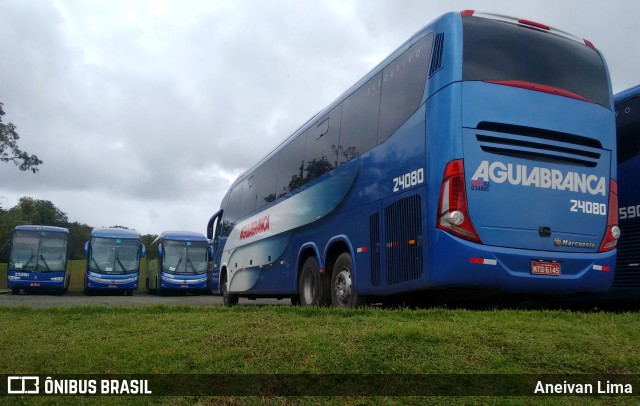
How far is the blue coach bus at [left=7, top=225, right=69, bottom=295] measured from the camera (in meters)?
Answer: 30.0

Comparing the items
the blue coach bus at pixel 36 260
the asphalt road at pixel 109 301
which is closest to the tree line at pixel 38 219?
the blue coach bus at pixel 36 260

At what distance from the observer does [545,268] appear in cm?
715

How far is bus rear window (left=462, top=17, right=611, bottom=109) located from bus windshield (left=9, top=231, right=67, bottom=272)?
28.8 meters

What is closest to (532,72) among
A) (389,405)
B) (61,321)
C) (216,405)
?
(389,405)

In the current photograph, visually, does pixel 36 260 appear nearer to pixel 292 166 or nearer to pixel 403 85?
pixel 292 166

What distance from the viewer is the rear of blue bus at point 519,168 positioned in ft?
22.8

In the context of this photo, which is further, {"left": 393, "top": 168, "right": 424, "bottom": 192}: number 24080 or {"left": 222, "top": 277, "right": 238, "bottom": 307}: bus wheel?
{"left": 222, "top": 277, "right": 238, "bottom": 307}: bus wheel

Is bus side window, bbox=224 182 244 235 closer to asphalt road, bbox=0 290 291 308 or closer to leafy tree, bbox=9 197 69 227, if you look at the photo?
asphalt road, bbox=0 290 291 308

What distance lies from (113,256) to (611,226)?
28.2 meters

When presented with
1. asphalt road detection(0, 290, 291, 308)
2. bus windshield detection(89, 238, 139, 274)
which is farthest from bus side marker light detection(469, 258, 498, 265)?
bus windshield detection(89, 238, 139, 274)

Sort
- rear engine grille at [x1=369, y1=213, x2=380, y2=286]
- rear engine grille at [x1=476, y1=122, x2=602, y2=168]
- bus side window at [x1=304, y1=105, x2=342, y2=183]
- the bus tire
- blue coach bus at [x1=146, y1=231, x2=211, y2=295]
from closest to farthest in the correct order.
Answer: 1. rear engine grille at [x1=476, y1=122, x2=602, y2=168]
2. rear engine grille at [x1=369, y1=213, x2=380, y2=286]
3. the bus tire
4. bus side window at [x1=304, y1=105, x2=342, y2=183]
5. blue coach bus at [x1=146, y1=231, x2=211, y2=295]

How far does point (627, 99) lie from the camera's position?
9555 millimetres

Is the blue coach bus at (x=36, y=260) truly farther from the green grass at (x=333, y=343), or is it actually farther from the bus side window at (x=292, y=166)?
the green grass at (x=333, y=343)

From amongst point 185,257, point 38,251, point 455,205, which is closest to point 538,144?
point 455,205
